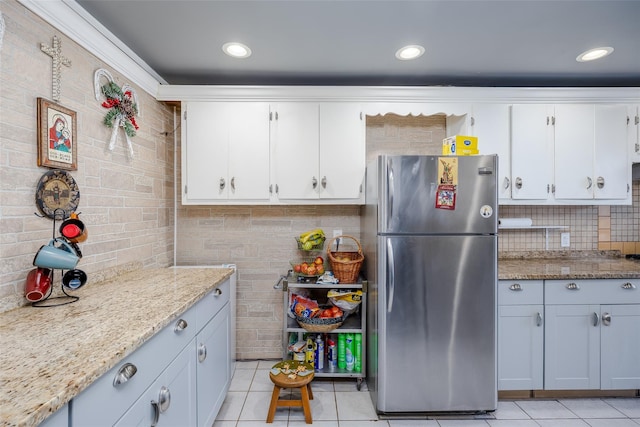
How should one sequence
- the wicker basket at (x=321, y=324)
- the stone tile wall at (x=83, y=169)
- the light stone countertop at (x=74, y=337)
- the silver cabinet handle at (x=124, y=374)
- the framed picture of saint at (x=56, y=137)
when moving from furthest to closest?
the wicker basket at (x=321, y=324) < the framed picture of saint at (x=56, y=137) < the stone tile wall at (x=83, y=169) < the silver cabinet handle at (x=124, y=374) < the light stone countertop at (x=74, y=337)

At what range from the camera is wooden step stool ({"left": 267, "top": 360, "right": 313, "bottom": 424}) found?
1.81m

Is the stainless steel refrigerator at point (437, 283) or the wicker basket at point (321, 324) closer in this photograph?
the stainless steel refrigerator at point (437, 283)

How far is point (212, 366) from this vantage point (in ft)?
5.42

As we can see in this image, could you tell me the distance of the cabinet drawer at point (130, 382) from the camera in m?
0.75

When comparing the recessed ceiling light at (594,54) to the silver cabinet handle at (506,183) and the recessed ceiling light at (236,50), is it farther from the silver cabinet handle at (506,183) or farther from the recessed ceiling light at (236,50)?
the recessed ceiling light at (236,50)

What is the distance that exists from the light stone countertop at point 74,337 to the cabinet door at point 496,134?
2207mm

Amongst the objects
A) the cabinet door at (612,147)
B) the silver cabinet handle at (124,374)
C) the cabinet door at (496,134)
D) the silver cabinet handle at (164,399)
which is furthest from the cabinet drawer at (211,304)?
the cabinet door at (612,147)

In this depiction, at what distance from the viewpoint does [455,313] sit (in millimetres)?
1841

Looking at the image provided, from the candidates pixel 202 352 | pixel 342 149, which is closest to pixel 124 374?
pixel 202 352

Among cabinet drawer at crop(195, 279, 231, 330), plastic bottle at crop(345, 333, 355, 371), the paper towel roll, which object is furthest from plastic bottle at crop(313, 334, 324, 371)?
the paper towel roll

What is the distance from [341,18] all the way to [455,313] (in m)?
1.85

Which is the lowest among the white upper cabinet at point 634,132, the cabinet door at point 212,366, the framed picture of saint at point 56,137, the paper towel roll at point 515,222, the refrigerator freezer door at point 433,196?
the cabinet door at point 212,366

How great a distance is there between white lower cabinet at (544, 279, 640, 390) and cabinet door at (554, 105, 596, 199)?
28.4 inches

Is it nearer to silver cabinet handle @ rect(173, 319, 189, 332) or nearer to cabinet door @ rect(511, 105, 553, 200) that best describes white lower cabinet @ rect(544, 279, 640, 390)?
cabinet door @ rect(511, 105, 553, 200)
